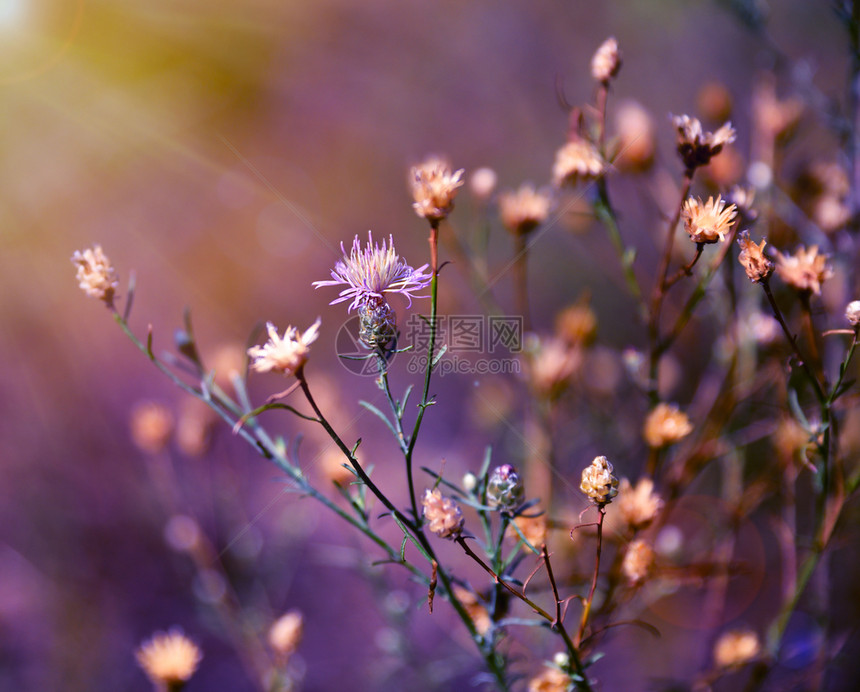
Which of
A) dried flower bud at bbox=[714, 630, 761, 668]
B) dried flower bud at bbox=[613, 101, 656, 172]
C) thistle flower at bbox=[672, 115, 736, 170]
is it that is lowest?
dried flower bud at bbox=[714, 630, 761, 668]

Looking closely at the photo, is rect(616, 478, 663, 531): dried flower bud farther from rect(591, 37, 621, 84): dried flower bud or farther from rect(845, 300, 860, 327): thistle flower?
rect(591, 37, 621, 84): dried flower bud

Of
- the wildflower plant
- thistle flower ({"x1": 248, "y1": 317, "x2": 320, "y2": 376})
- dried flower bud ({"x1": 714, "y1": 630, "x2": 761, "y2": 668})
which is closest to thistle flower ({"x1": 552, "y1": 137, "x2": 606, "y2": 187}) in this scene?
the wildflower plant

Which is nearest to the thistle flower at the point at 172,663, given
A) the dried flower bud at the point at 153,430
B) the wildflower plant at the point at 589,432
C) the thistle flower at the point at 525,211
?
the wildflower plant at the point at 589,432

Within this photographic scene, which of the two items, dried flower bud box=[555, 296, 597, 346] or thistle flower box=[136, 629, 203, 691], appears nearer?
thistle flower box=[136, 629, 203, 691]

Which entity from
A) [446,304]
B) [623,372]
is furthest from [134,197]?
[623,372]

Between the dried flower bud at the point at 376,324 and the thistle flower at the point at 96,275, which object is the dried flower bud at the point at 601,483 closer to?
the dried flower bud at the point at 376,324

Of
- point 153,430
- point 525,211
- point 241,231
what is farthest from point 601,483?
point 241,231

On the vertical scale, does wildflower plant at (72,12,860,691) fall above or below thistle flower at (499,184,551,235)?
below

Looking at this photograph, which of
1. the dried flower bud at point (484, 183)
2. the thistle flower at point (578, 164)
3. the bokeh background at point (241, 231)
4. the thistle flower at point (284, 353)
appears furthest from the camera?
the bokeh background at point (241, 231)
